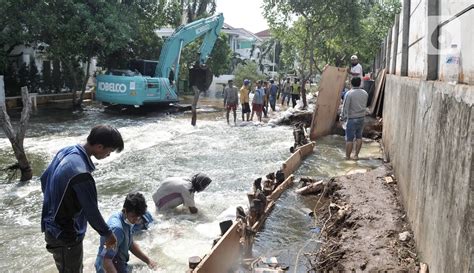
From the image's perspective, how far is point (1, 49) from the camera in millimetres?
17844

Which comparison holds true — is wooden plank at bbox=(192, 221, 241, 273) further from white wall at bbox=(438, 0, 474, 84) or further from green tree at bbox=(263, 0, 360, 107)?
green tree at bbox=(263, 0, 360, 107)

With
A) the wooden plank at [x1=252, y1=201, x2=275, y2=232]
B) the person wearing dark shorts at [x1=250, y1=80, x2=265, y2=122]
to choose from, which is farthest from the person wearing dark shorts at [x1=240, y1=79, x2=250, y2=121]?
the wooden plank at [x1=252, y1=201, x2=275, y2=232]

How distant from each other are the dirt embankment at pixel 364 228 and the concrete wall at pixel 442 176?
0.21 m

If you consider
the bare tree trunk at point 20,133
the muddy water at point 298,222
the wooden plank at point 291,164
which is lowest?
the muddy water at point 298,222

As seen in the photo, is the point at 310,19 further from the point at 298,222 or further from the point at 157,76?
the point at 298,222

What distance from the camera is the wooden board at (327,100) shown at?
11648 mm

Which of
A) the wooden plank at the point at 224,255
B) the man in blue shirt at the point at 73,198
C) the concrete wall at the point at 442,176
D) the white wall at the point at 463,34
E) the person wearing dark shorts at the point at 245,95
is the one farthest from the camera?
the person wearing dark shorts at the point at 245,95

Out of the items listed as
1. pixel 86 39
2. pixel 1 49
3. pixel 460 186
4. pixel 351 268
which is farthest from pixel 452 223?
pixel 1 49

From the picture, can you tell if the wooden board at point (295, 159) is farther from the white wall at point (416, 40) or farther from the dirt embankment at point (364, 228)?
the white wall at point (416, 40)

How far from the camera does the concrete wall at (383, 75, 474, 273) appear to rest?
258cm

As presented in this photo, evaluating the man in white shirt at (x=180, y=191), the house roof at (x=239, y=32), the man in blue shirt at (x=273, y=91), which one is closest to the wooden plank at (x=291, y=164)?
the man in white shirt at (x=180, y=191)

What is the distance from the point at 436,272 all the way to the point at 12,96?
68.4 ft

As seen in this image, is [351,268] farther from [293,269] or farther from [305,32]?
[305,32]

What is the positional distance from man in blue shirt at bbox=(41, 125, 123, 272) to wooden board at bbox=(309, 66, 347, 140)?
9112mm
